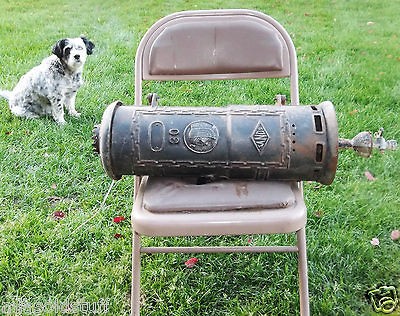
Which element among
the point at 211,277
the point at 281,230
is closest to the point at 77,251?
the point at 211,277

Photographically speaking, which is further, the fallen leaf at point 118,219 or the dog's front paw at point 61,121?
the dog's front paw at point 61,121

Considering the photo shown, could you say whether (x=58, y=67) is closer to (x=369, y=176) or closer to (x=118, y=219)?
(x=118, y=219)

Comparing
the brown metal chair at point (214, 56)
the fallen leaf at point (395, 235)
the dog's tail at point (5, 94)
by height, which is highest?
the brown metal chair at point (214, 56)

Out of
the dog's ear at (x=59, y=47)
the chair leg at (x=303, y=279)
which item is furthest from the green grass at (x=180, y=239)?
the dog's ear at (x=59, y=47)

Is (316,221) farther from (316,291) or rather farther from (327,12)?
(327,12)

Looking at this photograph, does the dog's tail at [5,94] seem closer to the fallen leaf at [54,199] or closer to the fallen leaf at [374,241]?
the fallen leaf at [54,199]

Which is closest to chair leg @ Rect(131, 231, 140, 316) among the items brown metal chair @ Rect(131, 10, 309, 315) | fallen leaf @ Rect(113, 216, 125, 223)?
brown metal chair @ Rect(131, 10, 309, 315)

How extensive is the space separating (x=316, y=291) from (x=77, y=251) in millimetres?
1042

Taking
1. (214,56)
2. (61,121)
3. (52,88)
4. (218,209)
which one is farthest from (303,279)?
(52,88)

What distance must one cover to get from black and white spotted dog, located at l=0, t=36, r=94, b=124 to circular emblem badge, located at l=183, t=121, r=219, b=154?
1872 millimetres

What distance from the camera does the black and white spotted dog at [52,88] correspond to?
3293 millimetres

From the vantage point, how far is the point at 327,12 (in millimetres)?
5348

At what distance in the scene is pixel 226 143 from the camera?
157 centimetres

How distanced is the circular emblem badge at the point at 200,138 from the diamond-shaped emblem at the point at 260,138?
113mm
